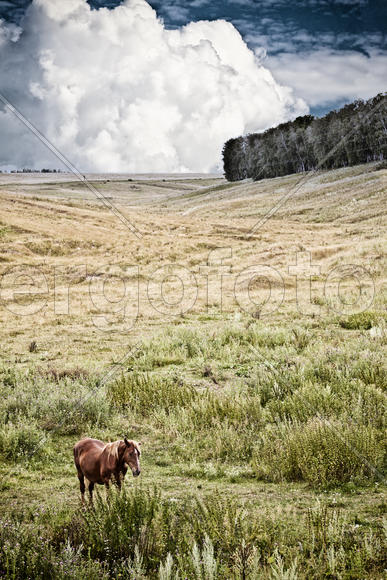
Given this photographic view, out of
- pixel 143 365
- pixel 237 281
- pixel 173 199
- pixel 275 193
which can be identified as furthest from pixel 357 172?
pixel 143 365

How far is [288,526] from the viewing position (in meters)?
4.47

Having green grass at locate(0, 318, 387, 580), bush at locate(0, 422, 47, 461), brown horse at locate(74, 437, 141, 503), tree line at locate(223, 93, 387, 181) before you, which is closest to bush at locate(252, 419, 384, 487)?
green grass at locate(0, 318, 387, 580)

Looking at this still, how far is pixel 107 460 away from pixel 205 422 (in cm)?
347

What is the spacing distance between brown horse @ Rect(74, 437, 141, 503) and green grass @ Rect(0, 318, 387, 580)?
0.24 m

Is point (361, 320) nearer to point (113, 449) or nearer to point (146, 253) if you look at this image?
point (113, 449)

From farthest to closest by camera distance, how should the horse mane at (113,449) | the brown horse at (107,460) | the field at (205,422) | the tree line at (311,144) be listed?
the tree line at (311,144) → the horse mane at (113,449) → the brown horse at (107,460) → the field at (205,422)

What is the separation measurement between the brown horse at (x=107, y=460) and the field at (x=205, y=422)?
233mm

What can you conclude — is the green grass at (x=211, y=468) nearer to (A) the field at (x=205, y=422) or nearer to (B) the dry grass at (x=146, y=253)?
(A) the field at (x=205, y=422)

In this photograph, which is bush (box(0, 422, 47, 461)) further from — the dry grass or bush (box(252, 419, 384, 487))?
the dry grass

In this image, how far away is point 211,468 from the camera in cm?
604

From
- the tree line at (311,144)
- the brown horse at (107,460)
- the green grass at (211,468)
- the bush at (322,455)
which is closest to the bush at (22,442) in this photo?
the green grass at (211,468)

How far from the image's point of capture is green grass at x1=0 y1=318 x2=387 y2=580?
3.77 meters

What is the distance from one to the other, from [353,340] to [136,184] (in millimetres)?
157365

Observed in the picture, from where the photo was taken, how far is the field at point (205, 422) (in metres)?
3.93
